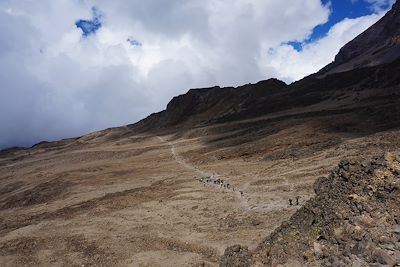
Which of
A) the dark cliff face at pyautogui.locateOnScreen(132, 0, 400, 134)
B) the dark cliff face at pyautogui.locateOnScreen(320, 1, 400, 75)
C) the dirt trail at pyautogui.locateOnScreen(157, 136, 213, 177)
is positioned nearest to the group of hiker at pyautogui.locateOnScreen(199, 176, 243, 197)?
the dirt trail at pyautogui.locateOnScreen(157, 136, 213, 177)

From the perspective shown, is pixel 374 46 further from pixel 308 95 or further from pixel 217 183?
pixel 217 183

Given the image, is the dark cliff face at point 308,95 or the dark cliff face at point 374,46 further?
the dark cliff face at point 374,46

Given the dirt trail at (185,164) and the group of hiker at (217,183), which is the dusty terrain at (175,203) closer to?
the dirt trail at (185,164)

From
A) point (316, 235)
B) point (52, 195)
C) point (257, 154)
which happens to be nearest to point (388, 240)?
point (316, 235)

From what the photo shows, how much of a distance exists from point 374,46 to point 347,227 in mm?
145973

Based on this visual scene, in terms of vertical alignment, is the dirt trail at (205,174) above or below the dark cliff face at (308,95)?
below

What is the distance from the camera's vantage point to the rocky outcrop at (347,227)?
962 centimetres

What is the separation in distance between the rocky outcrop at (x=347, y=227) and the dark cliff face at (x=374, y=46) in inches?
4241

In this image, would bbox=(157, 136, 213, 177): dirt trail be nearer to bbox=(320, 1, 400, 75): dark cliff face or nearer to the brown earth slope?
the brown earth slope

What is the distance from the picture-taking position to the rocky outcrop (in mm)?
9617

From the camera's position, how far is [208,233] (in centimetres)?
2242

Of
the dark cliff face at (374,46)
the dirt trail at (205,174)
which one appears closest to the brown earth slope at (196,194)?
the dirt trail at (205,174)

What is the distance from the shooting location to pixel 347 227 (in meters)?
10.3

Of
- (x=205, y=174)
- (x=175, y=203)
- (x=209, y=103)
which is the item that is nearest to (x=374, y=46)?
(x=209, y=103)
